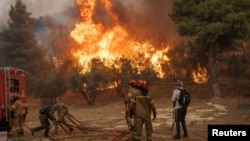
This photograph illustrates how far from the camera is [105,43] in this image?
155 feet

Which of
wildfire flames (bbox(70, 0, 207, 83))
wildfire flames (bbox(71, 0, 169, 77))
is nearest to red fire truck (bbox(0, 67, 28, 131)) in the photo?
wildfire flames (bbox(70, 0, 207, 83))

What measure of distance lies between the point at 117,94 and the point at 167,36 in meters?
12.5

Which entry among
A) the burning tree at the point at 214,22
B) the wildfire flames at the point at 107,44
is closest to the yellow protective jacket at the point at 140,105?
the burning tree at the point at 214,22

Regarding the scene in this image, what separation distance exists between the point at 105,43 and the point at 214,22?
18369 millimetres

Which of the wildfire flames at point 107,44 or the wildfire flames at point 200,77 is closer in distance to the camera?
the wildfire flames at point 200,77

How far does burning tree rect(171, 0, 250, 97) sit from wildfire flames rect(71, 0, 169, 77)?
1066 centimetres

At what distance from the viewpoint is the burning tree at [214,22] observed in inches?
1223

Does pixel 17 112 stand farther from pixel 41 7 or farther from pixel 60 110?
pixel 41 7

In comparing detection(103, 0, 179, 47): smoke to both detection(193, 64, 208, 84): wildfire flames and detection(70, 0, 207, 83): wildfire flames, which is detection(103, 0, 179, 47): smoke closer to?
detection(70, 0, 207, 83): wildfire flames

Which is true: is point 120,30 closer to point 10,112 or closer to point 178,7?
point 178,7

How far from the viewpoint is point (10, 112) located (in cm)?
1479

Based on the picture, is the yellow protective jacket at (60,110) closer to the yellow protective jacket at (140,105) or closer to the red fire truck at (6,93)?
the red fire truck at (6,93)

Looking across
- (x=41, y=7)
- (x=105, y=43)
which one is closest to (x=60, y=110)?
(x=105, y=43)

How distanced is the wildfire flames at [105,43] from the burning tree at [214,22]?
10662mm
